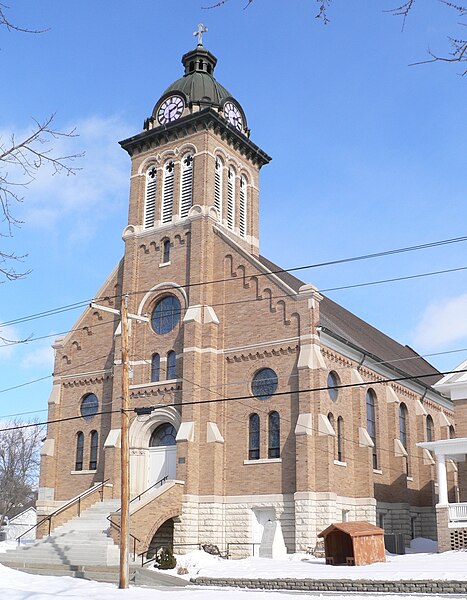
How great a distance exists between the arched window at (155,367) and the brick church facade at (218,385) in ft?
0.22

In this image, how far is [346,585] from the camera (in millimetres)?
19984

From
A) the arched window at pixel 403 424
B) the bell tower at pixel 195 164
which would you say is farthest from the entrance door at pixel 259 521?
the bell tower at pixel 195 164

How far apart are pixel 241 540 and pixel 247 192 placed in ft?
60.1

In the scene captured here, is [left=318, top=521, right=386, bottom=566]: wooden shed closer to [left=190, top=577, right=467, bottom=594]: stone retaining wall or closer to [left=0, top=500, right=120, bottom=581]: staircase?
[left=190, top=577, right=467, bottom=594]: stone retaining wall

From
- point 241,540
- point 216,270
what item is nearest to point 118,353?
point 216,270

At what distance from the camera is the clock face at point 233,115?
38625mm

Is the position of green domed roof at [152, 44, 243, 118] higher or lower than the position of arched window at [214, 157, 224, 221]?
higher

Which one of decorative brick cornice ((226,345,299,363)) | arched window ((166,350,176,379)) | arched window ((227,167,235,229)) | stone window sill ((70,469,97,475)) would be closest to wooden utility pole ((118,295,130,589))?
decorative brick cornice ((226,345,299,363))

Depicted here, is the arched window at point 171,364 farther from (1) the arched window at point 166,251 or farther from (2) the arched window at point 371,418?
(2) the arched window at point 371,418

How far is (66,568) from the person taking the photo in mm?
26219

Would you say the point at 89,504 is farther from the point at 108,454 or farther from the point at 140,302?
the point at 140,302

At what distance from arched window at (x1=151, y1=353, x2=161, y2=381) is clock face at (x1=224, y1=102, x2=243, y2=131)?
514 inches

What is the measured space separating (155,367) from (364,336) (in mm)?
14152

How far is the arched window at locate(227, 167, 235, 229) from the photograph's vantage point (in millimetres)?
38031
